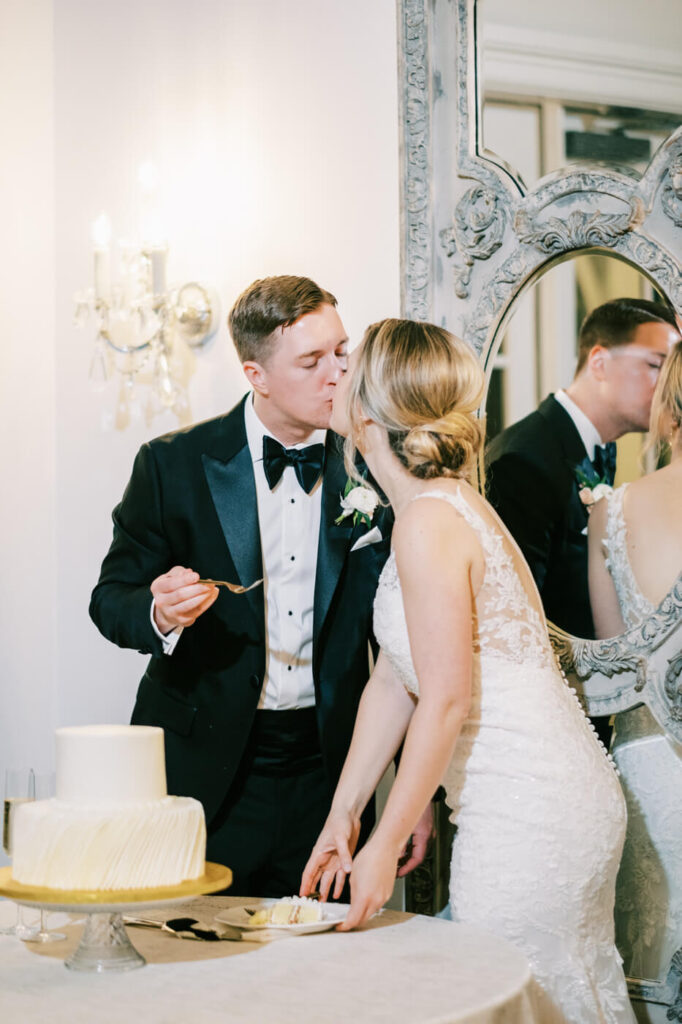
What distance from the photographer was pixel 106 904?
166 cm

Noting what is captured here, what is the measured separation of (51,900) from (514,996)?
25.1 inches

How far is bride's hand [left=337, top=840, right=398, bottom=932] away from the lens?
1.98 metres

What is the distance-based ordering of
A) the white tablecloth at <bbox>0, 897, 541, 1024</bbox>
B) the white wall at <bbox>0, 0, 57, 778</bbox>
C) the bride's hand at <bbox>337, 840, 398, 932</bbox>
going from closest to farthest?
the white tablecloth at <bbox>0, 897, 541, 1024</bbox>, the bride's hand at <bbox>337, 840, 398, 932</bbox>, the white wall at <bbox>0, 0, 57, 778</bbox>

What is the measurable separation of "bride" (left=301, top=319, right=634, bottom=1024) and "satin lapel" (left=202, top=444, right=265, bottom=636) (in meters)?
0.62

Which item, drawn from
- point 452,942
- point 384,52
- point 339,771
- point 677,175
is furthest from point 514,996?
point 384,52

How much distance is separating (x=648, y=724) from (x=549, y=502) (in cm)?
54

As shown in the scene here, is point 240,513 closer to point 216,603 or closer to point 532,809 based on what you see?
point 216,603

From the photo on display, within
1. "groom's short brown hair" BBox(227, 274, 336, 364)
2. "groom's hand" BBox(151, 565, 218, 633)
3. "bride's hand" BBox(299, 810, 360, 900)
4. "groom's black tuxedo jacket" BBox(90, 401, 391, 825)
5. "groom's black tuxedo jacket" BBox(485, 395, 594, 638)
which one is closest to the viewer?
"bride's hand" BBox(299, 810, 360, 900)

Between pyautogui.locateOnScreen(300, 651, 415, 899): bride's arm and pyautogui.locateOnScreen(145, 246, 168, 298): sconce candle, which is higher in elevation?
pyautogui.locateOnScreen(145, 246, 168, 298): sconce candle

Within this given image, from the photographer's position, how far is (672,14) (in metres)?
2.51

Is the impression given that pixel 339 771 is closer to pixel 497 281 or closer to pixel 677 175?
pixel 497 281

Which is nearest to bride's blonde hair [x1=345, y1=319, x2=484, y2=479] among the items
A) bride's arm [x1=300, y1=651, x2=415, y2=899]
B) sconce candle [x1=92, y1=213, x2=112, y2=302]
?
bride's arm [x1=300, y1=651, x2=415, y2=899]

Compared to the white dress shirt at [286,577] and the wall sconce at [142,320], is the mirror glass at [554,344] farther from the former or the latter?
the wall sconce at [142,320]

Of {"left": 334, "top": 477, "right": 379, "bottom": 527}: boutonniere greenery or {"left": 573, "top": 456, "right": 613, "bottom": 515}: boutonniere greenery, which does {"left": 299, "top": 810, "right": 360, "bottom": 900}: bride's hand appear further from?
{"left": 573, "top": 456, "right": 613, "bottom": 515}: boutonniere greenery
